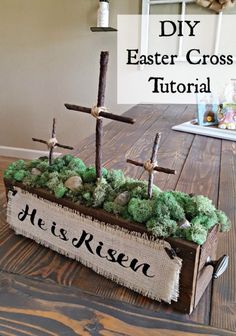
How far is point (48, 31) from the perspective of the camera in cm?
276

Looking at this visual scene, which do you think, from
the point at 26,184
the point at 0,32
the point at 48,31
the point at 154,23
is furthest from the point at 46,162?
the point at 0,32

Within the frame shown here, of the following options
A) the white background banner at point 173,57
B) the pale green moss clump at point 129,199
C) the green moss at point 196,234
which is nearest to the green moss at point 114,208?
the pale green moss clump at point 129,199

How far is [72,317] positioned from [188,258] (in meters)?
0.19

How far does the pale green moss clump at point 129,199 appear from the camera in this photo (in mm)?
468

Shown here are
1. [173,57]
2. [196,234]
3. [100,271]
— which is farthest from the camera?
[173,57]

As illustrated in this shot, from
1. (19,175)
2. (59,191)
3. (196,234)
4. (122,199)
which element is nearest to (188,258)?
(196,234)

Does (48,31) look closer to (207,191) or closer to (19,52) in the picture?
(19,52)

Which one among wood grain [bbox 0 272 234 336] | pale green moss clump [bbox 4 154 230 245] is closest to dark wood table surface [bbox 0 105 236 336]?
wood grain [bbox 0 272 234 336]

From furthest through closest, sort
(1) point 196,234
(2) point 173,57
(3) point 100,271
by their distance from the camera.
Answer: (2) point 173,57, (3) point 100,271, (1) point 196,234

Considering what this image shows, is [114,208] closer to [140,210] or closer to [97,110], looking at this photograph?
[140,210]

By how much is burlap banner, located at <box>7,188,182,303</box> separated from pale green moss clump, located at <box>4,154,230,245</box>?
1.1 inches

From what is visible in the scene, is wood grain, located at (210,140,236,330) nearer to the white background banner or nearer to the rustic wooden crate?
the rustic wooden crate

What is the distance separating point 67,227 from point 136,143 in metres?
0.79

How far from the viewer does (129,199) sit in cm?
52
